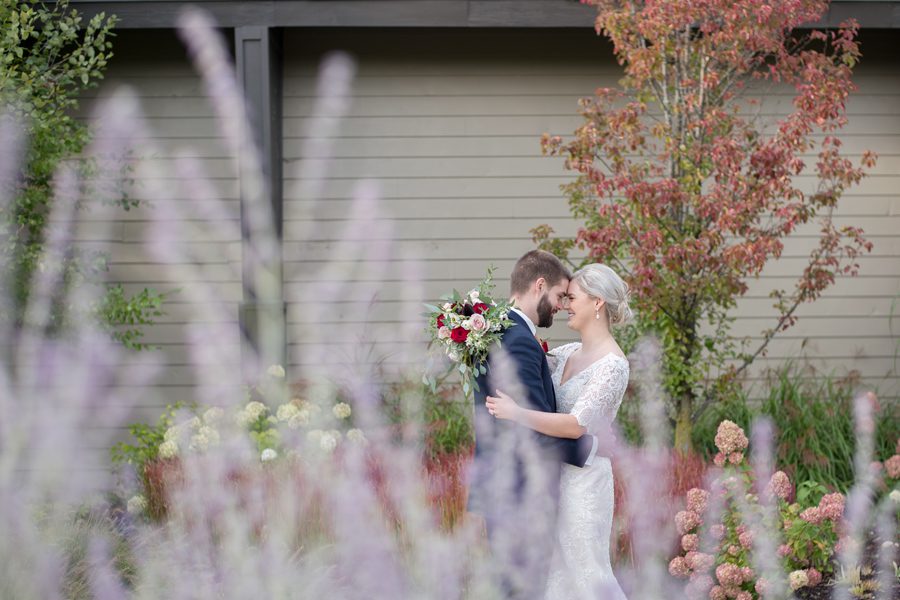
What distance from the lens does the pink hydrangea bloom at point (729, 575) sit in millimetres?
4246

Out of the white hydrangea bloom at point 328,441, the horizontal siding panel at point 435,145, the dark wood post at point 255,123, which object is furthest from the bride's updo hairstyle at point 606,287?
the horizontal siding panel at point 435,145

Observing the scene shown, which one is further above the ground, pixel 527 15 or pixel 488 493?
pixel 527 15

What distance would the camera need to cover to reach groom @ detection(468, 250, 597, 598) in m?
3.32

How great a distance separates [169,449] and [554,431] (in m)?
2.93

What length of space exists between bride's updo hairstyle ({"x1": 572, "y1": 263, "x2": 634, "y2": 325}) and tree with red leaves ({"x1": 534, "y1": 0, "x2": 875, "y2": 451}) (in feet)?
6.15

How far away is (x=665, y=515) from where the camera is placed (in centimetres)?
469

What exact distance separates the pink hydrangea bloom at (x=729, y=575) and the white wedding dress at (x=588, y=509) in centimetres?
76

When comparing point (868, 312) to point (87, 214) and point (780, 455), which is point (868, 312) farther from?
point (87, 214)

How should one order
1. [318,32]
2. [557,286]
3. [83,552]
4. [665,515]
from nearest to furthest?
1. [557,286]
2. [83,552]
3. [665,515]
4. [318,32]

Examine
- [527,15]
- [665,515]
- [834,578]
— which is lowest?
[834,578]

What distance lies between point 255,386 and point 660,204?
9.89 feet

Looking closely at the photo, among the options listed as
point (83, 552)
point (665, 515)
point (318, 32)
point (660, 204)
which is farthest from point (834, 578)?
point (318, 32)

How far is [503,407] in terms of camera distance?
11.2 ft

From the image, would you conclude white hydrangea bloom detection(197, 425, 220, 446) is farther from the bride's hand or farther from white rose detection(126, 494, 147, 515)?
the bride's hand
